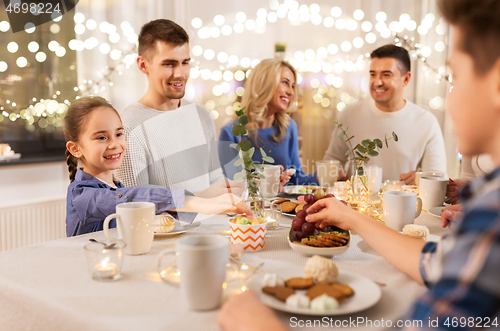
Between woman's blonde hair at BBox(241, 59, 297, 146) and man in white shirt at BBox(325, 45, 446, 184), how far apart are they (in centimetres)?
41

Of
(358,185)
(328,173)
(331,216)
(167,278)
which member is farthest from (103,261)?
(328,173)

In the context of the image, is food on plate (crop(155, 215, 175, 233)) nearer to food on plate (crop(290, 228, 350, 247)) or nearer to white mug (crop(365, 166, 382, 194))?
food on plate (crop(290, 228, 350, 247))

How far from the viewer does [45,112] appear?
275 cm

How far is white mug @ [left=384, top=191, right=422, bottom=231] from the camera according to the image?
1210mm

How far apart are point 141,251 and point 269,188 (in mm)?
876

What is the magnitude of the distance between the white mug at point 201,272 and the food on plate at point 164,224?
47 centimetres

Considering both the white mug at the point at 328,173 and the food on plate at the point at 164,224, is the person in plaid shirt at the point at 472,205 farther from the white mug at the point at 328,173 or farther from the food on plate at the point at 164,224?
the white mug at the point at 328,173

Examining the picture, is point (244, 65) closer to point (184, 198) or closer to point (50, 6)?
point (50, 6)

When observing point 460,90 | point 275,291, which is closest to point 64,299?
point 275,291

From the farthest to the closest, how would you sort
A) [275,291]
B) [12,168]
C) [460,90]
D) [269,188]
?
[12,168] → [269,188] → [275,291] → [460,90]

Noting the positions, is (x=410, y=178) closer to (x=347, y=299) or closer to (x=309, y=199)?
(x=309, y=199)

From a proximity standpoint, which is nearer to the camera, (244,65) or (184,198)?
(184,198)

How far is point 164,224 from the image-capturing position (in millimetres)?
1159

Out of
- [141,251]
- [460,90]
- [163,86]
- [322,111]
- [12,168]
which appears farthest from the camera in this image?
[322,111]
